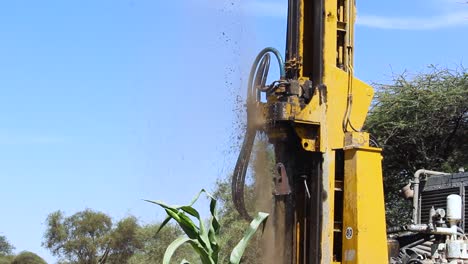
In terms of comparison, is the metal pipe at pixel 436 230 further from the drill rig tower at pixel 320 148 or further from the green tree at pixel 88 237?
the green tree at pixel 88 237

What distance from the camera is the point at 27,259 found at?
28578 mm

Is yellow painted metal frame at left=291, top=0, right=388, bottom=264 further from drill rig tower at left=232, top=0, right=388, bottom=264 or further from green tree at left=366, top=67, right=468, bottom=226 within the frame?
green tree at left=366, top=67, right=468, bottom=226

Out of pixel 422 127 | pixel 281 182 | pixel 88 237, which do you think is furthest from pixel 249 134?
pixel 88 237

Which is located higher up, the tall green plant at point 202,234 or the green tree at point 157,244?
the green tree at point 157,244

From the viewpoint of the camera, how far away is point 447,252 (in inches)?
300

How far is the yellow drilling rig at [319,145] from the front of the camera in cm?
646

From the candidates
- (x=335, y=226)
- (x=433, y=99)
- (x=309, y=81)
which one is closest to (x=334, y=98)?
(x=309, y=81)

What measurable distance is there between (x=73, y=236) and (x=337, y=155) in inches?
903

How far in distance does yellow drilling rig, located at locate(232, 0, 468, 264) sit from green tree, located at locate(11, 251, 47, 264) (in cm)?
2254

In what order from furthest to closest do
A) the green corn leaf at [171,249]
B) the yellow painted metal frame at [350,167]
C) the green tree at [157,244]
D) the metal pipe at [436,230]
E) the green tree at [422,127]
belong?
1. the green tree at [422,127]
2. the green tree at [157,244]
3. the metal pipe at [436,230]
4. the yellow painted metal frame at [350,167]
5. the green corn leaf at [171,249]

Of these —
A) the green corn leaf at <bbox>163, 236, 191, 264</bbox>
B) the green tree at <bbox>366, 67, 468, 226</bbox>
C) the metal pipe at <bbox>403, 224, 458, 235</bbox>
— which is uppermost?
the green tree at <bbox>366, 67, 468, 226</bbox>

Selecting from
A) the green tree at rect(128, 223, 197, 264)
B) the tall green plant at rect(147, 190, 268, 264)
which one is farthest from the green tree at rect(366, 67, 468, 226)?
the tall green plant at rect(147, 190, 268, 264)

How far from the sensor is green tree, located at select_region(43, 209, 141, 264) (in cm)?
2598

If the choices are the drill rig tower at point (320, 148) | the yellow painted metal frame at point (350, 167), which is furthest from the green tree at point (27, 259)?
the yellow painted metal frame at point (350, 167)
